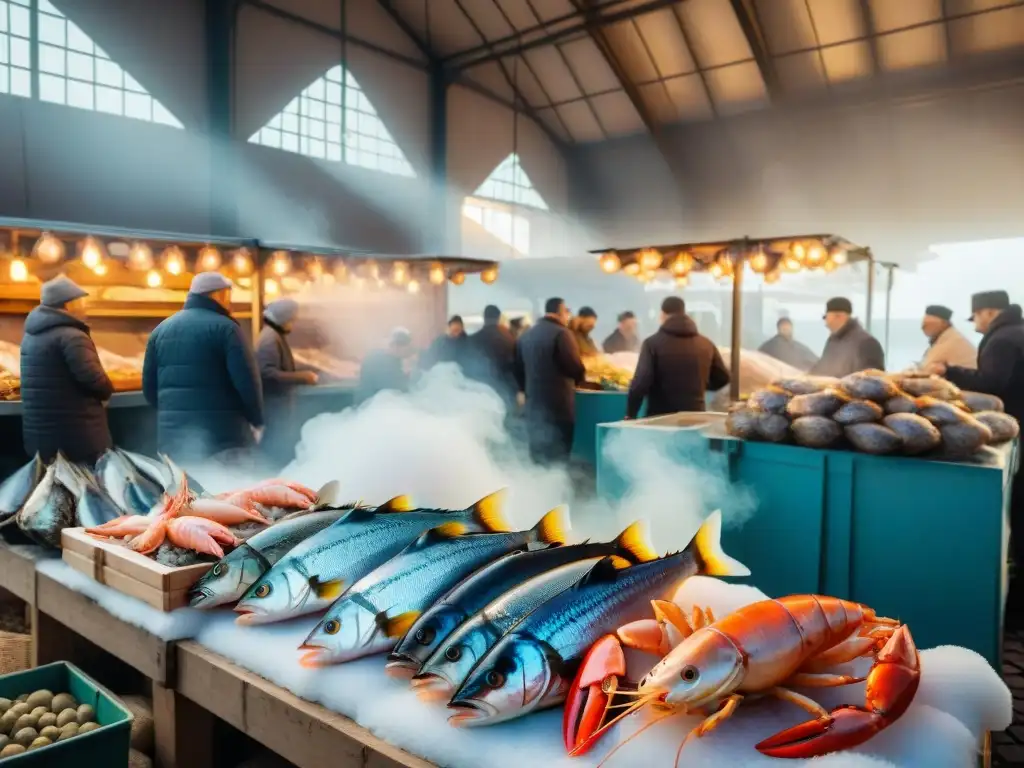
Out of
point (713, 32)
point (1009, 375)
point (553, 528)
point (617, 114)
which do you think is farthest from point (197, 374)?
point (617, 114)

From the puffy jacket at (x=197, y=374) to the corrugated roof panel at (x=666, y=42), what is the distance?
10.4 metres

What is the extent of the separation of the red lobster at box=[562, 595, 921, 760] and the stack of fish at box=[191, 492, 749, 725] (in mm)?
81

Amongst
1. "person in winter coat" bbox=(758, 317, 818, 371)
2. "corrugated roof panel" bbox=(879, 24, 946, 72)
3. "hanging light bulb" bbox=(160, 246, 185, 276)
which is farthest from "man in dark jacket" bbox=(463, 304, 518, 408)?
"corrugated roof panel" bbox=(879, 24, 946, 72)

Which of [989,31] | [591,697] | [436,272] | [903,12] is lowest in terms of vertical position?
[591,697]

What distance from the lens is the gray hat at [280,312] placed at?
5910mm

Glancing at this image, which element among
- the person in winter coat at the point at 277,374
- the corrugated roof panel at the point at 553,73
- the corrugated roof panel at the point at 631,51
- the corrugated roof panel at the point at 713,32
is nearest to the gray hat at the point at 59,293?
the person in winter coat at the point at 277,374

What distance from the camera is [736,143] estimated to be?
1362 centimetres

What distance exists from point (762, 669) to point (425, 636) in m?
0.59

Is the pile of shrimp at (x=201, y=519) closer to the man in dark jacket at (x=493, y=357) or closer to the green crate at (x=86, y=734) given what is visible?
the green crate at (x=86, y=734)

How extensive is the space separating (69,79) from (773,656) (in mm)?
10565

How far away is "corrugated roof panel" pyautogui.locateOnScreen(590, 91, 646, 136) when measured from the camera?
1403cm

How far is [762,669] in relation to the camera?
44.4 inches

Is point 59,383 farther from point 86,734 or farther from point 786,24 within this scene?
point 786,24

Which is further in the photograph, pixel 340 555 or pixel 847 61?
pixel 847 61
